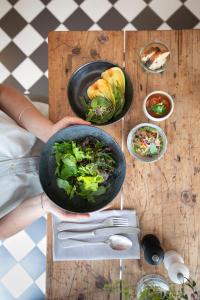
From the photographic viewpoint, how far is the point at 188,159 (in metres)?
1.40

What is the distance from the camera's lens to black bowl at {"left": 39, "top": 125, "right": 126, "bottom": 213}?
1.11 m

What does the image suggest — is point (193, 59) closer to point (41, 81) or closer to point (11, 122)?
point (11, 122)

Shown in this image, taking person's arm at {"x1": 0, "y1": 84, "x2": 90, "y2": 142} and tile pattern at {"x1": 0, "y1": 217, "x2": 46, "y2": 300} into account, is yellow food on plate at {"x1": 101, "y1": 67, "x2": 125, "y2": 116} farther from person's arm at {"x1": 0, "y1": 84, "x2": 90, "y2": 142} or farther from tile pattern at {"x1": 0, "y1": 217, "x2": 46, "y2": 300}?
tile pattern at {"x1": 0, "y1": 217, "x2": 46, "y2": 300}

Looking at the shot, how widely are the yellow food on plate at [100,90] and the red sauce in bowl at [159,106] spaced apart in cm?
Result: 18

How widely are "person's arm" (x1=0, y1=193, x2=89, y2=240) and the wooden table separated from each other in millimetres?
110

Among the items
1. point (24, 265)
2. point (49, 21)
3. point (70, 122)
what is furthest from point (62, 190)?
point (49, 21)

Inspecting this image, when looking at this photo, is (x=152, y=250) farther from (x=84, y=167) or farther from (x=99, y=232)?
(x=84, y=167)

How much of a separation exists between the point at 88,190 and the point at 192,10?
1841 mm

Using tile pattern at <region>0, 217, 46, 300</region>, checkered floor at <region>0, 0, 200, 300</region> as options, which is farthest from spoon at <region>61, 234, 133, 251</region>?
checkered floor at <region>0, 0, 200, 300</region>

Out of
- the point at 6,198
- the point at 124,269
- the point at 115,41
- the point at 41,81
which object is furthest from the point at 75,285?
the point at 41,81

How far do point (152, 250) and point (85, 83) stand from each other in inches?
27.7

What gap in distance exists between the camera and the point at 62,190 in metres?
1.13

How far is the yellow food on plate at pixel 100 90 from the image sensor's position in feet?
4.27

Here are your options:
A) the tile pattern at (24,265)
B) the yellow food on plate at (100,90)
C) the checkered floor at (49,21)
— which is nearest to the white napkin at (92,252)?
the yellow food on plate at (100,90)
